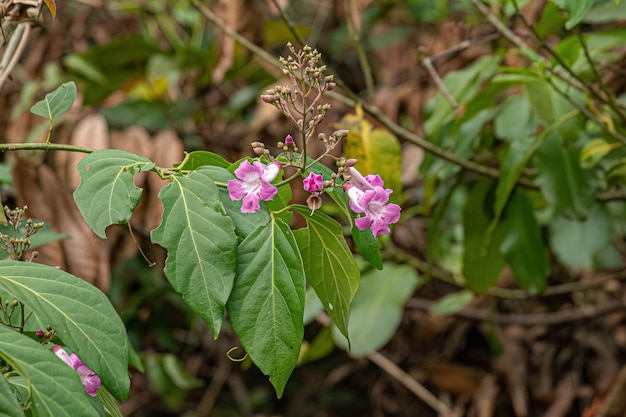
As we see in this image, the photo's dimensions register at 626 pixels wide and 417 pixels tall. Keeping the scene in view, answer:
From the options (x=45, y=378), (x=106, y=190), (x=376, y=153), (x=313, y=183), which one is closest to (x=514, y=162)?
(x=376, y=153)

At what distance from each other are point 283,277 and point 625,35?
3.54 feet

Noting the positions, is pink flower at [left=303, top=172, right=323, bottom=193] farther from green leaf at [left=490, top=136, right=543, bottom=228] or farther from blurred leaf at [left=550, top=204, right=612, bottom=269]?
blurred leaf at [left=550, top=204, right=612, bottom=269]

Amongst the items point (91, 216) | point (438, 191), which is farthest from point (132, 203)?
point (438, 191)

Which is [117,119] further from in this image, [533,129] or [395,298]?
[533,129]

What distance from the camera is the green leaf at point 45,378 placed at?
556mm

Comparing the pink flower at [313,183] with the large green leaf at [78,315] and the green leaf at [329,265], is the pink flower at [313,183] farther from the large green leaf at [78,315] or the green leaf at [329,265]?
the large green leaf at [78,315]

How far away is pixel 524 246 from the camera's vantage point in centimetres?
165

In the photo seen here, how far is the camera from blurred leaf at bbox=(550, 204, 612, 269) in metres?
1.73

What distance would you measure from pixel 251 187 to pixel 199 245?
75mm

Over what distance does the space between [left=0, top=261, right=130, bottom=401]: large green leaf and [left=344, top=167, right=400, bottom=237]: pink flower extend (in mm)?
241

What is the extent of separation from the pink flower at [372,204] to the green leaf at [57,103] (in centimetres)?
31

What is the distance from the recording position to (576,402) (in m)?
2.49

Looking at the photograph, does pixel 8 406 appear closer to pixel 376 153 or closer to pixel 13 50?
pixel 13 50

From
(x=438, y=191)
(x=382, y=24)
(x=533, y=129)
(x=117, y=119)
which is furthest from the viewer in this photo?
(x=382, y=24)
